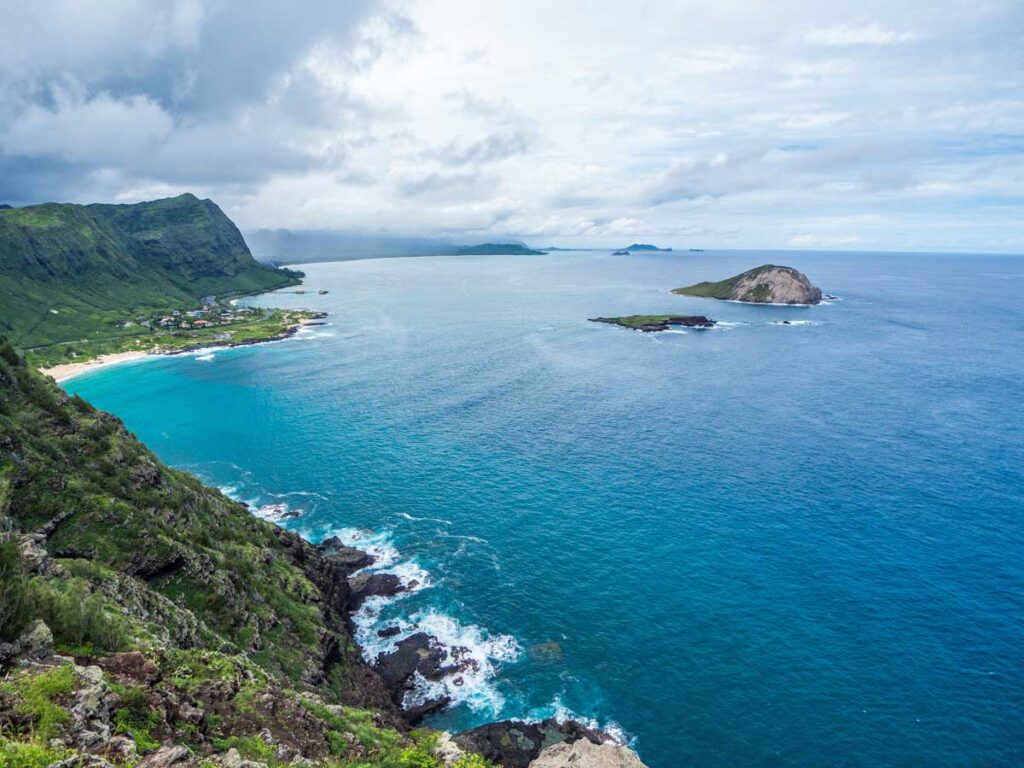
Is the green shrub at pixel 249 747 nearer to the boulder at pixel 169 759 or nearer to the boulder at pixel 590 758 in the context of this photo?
the boulder at pixel 169 759

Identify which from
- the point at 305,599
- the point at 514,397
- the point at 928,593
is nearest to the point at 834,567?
the point at 928,593

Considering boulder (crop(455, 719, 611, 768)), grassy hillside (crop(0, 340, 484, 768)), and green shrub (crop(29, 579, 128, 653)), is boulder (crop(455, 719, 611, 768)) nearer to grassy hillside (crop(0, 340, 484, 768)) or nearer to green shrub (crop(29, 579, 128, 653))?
grassy hillside (crop(0, 340, 484, 768))

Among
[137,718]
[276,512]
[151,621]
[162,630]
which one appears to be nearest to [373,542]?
[276,512]

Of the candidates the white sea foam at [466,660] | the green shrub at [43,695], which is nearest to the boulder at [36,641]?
the green shrub at [43,695]

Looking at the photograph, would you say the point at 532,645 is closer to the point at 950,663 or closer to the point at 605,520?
the point at 605,520

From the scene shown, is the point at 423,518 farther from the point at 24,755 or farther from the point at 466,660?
the point at 24,755
